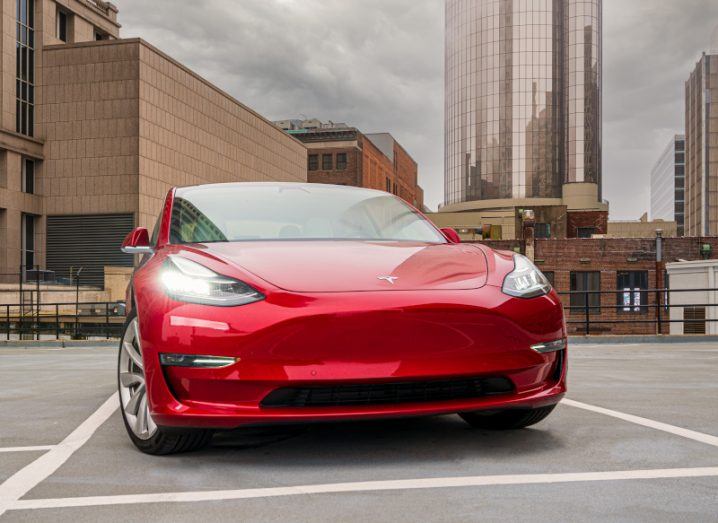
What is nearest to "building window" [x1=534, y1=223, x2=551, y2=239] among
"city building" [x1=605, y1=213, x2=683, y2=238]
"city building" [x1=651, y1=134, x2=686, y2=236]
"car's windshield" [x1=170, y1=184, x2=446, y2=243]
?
"city building" [x1=605, y1=213, x2=683, y2=238]

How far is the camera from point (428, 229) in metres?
4.96

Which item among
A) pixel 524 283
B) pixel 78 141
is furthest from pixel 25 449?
pixel 78 141

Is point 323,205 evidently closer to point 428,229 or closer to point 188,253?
point 428,229

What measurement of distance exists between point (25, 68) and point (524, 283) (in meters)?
61.1

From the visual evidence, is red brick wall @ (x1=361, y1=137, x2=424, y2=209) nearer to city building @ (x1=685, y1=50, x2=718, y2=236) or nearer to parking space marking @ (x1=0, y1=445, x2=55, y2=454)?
city building @ (x1=685, y1=50, x2=718, y2=236)

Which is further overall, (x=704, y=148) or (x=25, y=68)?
(x=704, y=148)

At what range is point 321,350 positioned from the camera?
3.38 meters

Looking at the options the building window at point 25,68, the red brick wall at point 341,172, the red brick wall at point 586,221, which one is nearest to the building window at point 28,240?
the building window at point 25,68

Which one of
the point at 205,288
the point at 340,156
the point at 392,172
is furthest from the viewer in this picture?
the point at 392,172

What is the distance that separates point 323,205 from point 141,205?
5445 cm

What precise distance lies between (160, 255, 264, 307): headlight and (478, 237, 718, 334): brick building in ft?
137

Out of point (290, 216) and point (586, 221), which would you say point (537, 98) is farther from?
point (290, 216)

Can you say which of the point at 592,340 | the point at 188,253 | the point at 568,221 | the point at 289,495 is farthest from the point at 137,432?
the point at 568,221

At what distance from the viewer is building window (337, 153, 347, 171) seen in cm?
10000
